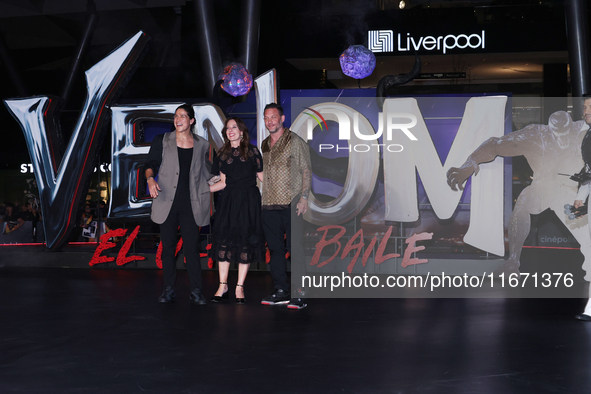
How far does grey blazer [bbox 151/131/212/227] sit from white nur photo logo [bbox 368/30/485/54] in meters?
8.54

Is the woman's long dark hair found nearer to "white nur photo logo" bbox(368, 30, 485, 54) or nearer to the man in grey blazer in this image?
the man in grey blazer

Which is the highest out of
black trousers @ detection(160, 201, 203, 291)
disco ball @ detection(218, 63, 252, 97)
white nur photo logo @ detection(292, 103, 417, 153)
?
disco ball @ detection(218, 63, 252, 97)

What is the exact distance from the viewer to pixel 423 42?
12.2m

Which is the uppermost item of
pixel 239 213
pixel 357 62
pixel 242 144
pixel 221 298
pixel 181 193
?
pixel 357 62

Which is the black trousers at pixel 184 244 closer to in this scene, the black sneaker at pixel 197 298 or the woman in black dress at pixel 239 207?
the black sneaker at pixel 197 298

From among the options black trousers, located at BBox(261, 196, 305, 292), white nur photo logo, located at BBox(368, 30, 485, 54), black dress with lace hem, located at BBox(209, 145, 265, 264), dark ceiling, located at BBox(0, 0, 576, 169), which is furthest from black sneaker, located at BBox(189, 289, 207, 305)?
white nur photo logo, located at BBox(368, 30, 485, 54)

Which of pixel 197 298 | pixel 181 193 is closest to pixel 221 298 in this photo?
pixel 197 298

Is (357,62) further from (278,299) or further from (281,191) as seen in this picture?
(278,299)

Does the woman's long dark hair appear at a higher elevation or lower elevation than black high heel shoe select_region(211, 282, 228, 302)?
higher

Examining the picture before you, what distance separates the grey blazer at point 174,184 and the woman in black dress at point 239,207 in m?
0.14

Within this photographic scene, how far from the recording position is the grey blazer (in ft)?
15.0

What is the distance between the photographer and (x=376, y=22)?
40.6 ft

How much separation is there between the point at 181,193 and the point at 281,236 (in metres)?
0.85

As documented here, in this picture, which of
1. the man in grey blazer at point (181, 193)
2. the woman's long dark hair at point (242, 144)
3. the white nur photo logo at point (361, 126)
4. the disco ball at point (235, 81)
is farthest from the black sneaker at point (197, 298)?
the disco ball at point (235, 81)
